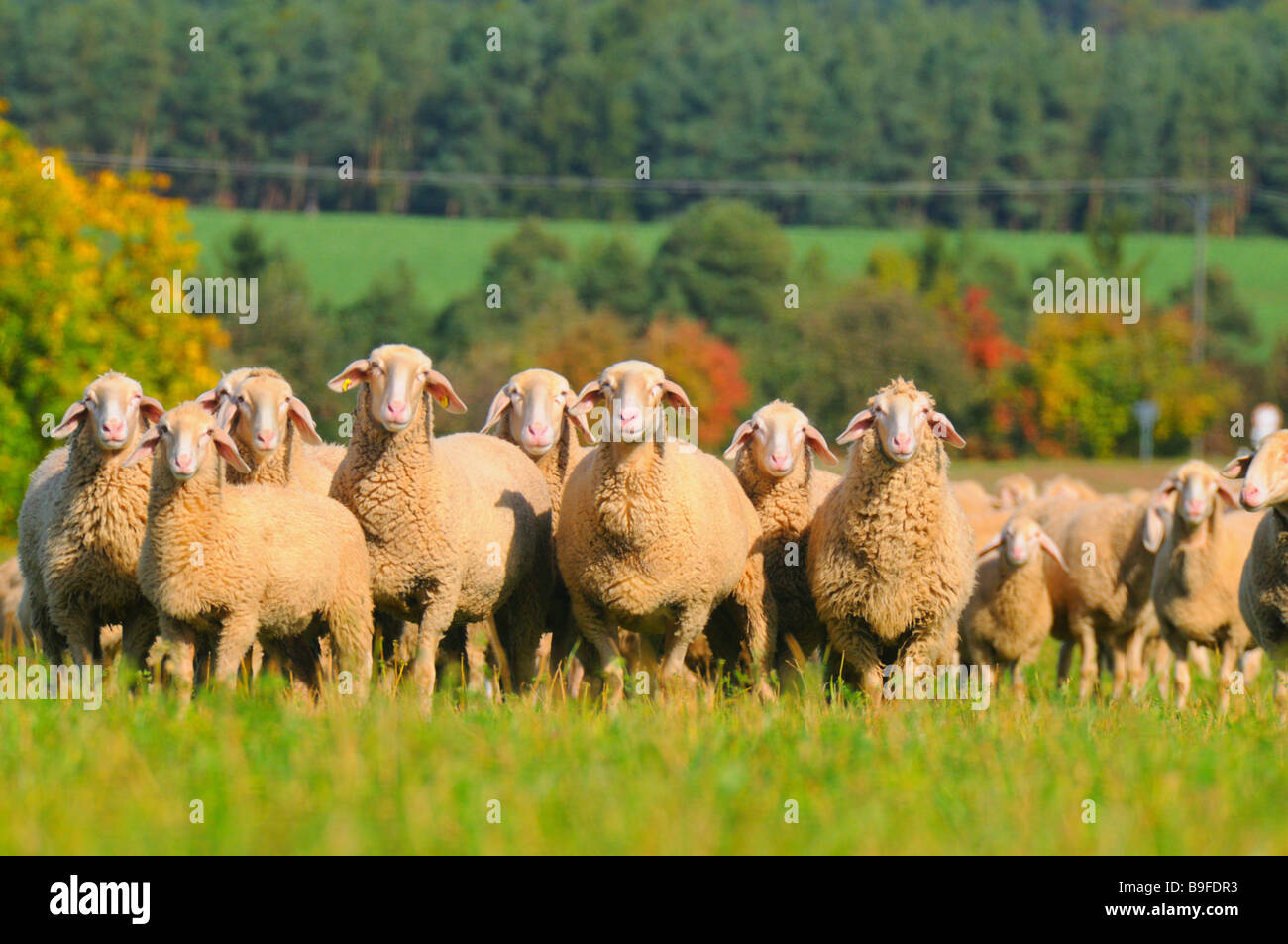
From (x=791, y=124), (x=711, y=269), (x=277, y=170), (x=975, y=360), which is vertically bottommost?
(x=975, y=360)

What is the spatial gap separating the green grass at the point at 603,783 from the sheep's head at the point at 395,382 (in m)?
1.81

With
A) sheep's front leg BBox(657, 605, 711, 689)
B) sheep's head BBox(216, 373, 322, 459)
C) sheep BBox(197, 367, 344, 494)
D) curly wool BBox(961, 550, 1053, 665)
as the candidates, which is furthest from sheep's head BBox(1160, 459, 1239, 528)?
sheep's head BBox(216, 373, 322, 459)

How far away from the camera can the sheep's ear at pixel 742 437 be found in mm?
9125

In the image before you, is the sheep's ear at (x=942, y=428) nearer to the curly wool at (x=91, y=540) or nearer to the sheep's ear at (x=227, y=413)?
the sheep's ear at (x=227, y=413)

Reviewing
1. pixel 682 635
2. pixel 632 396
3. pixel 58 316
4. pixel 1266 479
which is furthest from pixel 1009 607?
pixel 58 316

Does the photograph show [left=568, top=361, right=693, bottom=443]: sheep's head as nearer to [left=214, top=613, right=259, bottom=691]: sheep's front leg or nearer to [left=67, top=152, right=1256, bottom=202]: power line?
[left=214, top=613, right=259, bottom=691]: sheep's front leg

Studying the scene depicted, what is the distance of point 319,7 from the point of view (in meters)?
80.5

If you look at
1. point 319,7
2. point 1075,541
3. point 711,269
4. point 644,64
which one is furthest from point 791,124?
point 1075,541

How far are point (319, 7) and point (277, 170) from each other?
17.5m

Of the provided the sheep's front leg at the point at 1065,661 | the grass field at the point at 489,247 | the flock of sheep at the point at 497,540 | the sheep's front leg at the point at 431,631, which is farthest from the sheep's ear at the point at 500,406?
the grass field at the point at 489,247

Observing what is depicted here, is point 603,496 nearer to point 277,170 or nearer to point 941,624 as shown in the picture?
point 941,624

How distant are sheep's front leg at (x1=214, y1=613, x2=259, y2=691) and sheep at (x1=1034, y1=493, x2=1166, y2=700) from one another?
6.81 metres
